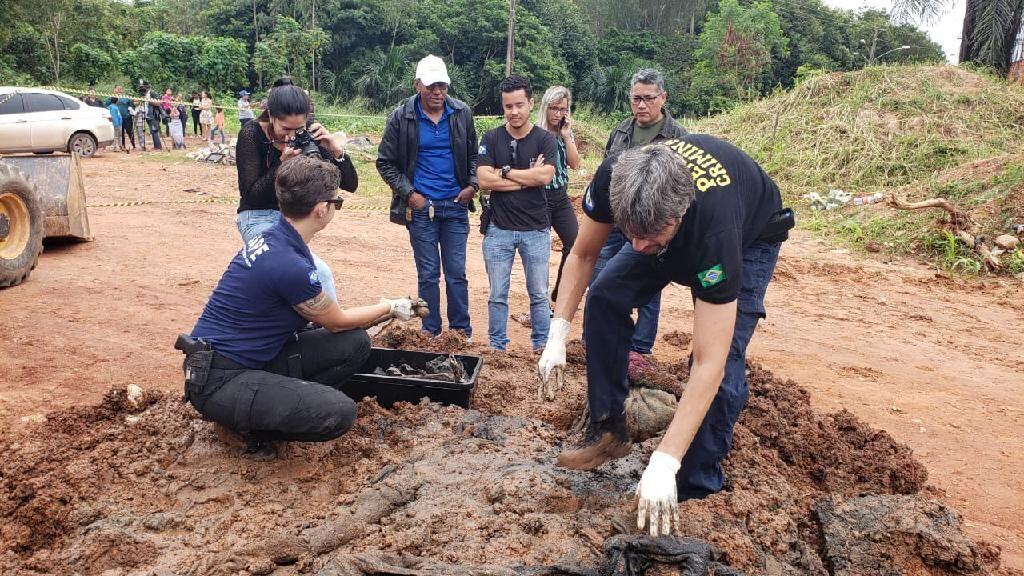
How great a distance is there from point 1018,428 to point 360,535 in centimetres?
385

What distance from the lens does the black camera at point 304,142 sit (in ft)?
12.5

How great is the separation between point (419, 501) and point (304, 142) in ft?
6.91

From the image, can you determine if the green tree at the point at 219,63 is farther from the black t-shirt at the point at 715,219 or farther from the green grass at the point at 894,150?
the black t-shirt at the point at 715,219

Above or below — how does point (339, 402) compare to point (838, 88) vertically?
below

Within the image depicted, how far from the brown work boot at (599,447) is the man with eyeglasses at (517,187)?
5.67 ft

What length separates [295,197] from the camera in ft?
9.55

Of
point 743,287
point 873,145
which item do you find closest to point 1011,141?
point 873,145

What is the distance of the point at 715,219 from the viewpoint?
229cm

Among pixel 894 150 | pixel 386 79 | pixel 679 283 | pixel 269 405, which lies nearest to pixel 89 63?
pixel 386 79

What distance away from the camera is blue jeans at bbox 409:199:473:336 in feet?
15.1

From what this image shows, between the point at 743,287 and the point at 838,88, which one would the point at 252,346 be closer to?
the point at 743,287

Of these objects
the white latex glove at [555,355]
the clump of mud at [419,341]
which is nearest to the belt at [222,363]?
the white latex glove at [555,355]

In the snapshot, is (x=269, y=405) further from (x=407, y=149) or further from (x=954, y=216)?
(x=954, y=216)

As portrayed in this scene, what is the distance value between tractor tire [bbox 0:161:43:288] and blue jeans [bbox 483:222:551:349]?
4.05 meters
